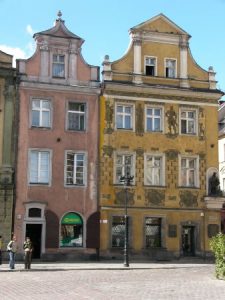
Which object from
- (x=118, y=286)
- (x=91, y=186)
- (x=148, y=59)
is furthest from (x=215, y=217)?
(x=118, y=286)

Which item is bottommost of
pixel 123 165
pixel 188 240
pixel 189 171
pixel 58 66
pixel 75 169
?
pixel 188 240

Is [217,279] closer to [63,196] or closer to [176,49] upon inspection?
[63,196]

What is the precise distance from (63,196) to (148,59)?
35.7 feet

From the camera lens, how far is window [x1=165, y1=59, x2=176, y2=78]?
3669cm

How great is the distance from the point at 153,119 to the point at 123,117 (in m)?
2.09

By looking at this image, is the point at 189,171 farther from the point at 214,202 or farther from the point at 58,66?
the point at 58,66

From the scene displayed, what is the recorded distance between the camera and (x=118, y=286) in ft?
58.2

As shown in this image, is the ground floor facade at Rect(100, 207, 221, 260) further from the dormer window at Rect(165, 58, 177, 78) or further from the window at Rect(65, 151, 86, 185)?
the dormer window at Rect(165, 58, 177, 78)

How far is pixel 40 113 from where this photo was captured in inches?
1323

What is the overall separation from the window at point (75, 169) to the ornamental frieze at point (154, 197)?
14.1 feet

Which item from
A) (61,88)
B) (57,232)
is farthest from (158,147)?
(57,232)

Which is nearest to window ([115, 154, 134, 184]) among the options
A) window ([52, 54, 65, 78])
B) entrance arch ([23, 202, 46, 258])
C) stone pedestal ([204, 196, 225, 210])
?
entrance arch ([23, 202, 46, 258])

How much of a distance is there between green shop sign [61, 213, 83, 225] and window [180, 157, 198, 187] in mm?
7382

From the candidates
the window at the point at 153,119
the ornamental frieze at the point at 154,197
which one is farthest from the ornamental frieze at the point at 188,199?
the window at the point at 153,119
